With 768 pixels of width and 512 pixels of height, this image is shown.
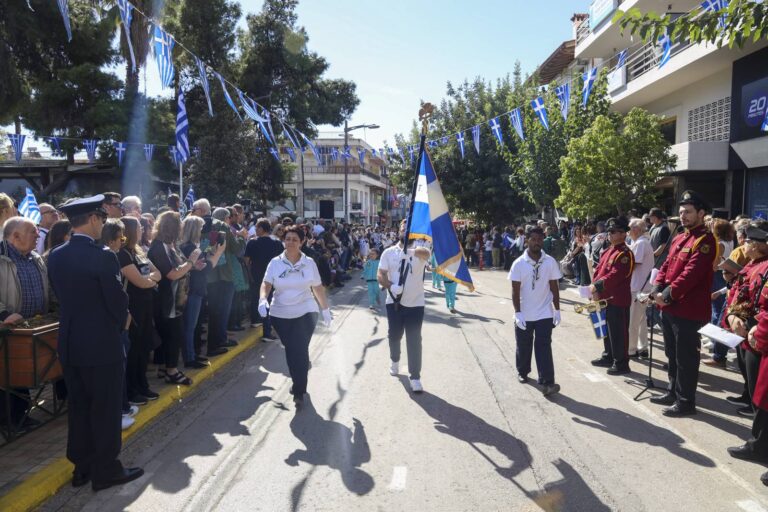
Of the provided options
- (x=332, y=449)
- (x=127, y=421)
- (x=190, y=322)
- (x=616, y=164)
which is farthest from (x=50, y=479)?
(x=616, y=164)

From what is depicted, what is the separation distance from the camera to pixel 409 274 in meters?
6.82

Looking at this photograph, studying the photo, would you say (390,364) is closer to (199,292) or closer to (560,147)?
(199,292)

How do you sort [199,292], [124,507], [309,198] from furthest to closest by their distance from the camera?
[309,198], [199,292], [124,507]

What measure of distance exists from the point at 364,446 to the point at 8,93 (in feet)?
65.0

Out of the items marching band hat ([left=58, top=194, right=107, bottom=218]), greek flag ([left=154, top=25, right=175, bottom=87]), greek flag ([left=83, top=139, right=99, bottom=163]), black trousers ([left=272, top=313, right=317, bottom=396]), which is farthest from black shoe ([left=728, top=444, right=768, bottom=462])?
greek flag ([left=83, top=139, right=99, bottom=163])

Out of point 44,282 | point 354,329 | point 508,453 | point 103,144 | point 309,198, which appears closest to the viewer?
point 508,453

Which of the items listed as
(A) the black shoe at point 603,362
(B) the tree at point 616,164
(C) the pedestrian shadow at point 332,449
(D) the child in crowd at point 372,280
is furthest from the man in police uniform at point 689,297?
(B) the tree at point 616,164

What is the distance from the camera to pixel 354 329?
10.7 metres

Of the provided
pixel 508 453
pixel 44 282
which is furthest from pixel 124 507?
pixel 508 453

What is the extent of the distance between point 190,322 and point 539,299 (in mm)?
4309

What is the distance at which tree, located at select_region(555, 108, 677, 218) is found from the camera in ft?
54.6

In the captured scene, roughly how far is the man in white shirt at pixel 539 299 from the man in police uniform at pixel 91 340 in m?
4.20

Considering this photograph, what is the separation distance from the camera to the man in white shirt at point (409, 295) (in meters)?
6.75

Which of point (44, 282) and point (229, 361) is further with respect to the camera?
point (229, 361)
